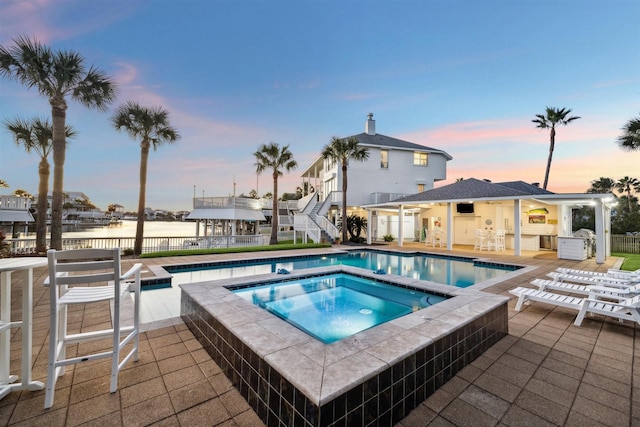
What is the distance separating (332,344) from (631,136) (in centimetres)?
1691

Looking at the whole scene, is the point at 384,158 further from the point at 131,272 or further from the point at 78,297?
the point at 78,297

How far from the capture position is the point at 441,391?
8.06 ft

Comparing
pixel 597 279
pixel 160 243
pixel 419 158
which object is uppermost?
pixel 419 158

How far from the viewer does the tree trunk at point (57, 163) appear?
9.98 metres

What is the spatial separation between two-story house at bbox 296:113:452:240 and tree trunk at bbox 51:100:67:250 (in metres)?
14.0

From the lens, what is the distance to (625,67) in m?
12.0

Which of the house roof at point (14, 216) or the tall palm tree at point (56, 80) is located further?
the house roof at point (14, 216)

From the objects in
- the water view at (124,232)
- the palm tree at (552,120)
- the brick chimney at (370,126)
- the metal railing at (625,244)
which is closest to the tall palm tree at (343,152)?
the brick chimney at (370,126)

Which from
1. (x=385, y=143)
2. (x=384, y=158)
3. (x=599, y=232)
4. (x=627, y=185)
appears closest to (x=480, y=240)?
(x=599, y=232)

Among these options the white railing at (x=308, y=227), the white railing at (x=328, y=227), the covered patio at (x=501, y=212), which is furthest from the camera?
the white railing at (x=328, y=227)

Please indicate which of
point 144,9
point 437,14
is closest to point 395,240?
point 437,14

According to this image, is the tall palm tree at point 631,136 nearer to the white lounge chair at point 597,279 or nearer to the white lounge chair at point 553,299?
the white lounge chair at point 597,279

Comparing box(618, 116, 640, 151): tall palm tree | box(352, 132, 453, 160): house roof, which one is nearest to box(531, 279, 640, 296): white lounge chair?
box(618, 116, 640, 151): tall palm tree

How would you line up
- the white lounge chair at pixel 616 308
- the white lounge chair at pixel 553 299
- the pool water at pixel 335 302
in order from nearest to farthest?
the white lounge chair at pixel 616 308 < the white lounge chair at pixel 553 299 < the pool water at pixel 335 302
